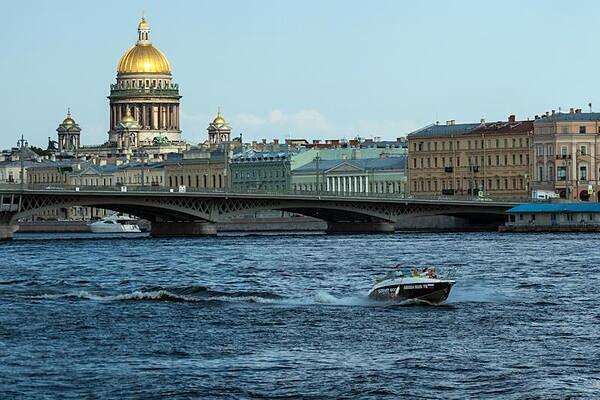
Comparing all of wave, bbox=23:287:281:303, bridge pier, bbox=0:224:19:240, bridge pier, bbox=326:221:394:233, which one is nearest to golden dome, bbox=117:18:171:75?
bridge pier, bbox=326:221:394:233

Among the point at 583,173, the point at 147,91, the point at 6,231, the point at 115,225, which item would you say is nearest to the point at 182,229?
the point at 6,231

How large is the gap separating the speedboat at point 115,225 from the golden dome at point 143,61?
172 ft

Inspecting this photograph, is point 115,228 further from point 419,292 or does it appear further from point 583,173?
point 419,292

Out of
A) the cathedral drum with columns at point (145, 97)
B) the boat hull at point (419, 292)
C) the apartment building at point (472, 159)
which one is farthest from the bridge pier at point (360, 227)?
the cathedral drum with columns at point (145, 97)

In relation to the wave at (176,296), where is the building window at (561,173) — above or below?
above

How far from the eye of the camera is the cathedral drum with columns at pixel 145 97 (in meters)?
184

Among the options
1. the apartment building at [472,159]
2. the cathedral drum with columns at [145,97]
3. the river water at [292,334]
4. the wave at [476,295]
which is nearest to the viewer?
the river water at [292,334]

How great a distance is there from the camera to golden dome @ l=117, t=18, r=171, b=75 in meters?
184

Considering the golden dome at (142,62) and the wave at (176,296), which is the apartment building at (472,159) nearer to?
the golden dome at (142,62)

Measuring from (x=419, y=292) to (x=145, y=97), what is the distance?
146656mm

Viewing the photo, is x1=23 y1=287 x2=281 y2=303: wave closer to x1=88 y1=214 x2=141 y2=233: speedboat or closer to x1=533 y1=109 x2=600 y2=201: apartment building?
x1=533 y1=109 x2=600 y2=201: apartment building

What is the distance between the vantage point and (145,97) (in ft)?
607

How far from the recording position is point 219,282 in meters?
51.0

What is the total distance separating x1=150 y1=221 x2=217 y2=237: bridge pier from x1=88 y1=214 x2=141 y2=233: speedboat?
2541cm
